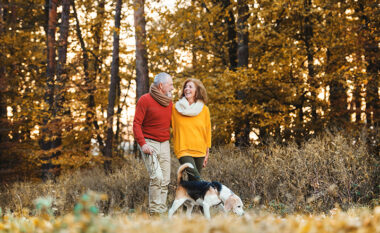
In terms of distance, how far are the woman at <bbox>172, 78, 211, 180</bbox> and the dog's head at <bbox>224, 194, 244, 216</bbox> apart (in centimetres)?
74

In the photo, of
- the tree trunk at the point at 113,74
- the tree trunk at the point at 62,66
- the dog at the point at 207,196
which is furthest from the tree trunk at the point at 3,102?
the dog at the point at 207,196

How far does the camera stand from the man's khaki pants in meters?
5.30

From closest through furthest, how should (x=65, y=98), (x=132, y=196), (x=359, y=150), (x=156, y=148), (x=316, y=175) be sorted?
(x=156, y=148) → (x=316, y=175) → (x=359, y=150) → (x=132, y=196) → (x=65, y=98)

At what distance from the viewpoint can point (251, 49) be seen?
48.2 ft

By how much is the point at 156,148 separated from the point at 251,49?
10.2 meters

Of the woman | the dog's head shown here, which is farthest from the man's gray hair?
the dog's head

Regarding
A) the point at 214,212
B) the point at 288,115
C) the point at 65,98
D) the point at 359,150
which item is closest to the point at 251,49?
the point at 288,115

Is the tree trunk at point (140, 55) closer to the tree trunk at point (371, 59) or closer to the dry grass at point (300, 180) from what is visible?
the dry grass at point (300, 180)

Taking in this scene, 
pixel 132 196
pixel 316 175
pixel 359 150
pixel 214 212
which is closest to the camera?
pixel 214 212

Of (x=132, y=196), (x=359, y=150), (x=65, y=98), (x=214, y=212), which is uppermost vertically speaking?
(x=65, y=98)

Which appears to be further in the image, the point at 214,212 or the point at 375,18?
the point at 375,18

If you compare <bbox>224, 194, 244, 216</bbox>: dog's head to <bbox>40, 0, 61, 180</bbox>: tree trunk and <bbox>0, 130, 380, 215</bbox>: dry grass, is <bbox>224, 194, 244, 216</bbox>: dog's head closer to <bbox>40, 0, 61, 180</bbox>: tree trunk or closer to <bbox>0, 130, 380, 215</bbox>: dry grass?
<bbox>0, 130, 380, 215</bbox>: dry grass

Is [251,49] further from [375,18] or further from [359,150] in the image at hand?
[359,150]

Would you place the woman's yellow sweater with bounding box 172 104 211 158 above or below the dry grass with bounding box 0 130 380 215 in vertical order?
above
